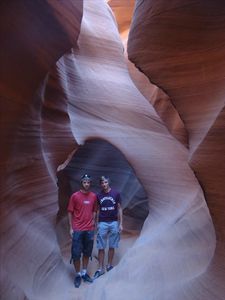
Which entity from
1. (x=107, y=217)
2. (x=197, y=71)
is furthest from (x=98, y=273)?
(x=197, y=71)

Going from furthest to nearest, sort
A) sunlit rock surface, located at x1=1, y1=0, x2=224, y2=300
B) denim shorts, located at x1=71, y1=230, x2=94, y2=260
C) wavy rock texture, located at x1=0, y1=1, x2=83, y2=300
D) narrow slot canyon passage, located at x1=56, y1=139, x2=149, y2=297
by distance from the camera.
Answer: narrow slot canyon passage, located at x1=56, y1=139, x2=149, y2=297, denim shorts, located at x1=71, y1=230, x2=94, y2=260, sunlit rock surface, located at x1=1, y1=0, x2=224, y2=300, wavy rock texture, located at x1=0, y1=1, x2=83, y2=300

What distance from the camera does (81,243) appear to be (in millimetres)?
4957

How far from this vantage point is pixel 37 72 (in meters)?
3.96

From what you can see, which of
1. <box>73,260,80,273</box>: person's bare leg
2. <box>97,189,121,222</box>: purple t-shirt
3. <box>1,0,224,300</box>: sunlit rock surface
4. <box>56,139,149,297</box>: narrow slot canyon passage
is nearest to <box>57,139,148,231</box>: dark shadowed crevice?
<box>56,139,149,297</box>: narrow slot canyon passage

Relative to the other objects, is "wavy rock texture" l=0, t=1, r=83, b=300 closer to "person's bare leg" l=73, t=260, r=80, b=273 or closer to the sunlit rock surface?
the sunlit rock surface

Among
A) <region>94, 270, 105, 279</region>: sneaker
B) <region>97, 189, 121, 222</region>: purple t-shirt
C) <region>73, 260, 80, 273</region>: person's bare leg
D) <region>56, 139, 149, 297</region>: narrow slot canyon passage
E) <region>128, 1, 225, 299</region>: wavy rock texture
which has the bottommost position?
A: <region>56, 139, 149, 297</region>: narrow slot canyon passage

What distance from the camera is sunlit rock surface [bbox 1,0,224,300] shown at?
12.0 feet

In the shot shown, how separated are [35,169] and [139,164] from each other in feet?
7.80

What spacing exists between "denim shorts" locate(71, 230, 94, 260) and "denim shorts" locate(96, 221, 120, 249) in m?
0.25

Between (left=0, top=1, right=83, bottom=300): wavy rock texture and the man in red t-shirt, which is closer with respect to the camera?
(left=0, top=1, right=83, bottom=300): wavy rock texture

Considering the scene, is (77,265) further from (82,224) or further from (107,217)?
(107,217)

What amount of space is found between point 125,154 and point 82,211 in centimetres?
232

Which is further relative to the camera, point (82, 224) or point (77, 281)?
point (82, 224)

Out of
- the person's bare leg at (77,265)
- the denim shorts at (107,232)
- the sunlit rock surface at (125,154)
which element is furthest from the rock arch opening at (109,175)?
the person's bare leg at (77,265)
